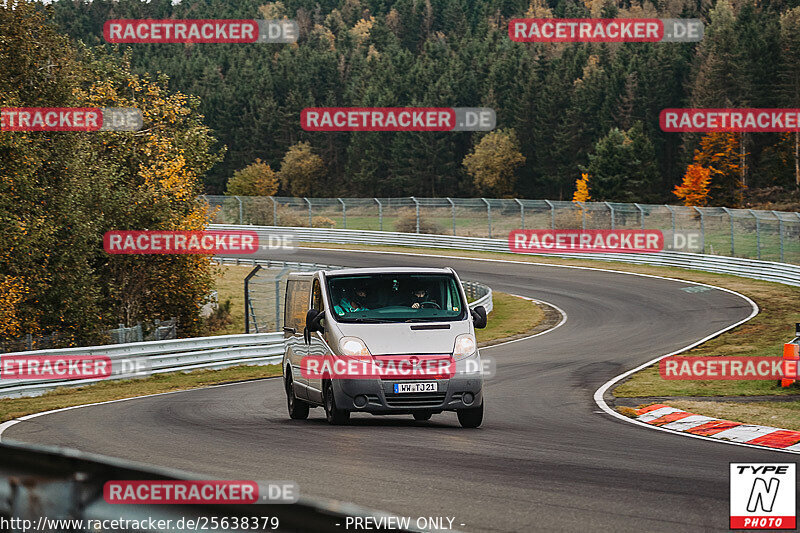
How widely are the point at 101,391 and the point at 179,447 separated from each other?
10.6 metres

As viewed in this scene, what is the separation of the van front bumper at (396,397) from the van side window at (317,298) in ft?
4.49

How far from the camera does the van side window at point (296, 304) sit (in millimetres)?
14241

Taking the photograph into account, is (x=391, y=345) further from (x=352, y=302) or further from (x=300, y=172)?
(x=300, y=172)

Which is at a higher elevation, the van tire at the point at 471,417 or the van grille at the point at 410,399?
the van grille at the point at 410,399

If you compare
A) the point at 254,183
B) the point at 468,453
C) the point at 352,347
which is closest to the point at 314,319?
the point at 352,347

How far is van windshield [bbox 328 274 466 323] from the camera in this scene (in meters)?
12.7

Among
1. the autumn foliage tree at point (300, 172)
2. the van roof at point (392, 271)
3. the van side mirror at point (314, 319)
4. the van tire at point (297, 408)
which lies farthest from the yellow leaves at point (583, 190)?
the van side mirror at point (314, 319)

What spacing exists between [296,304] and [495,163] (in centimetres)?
10142

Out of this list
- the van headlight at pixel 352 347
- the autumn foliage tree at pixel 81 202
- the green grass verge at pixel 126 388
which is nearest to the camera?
the van headlight at pixel 352 347

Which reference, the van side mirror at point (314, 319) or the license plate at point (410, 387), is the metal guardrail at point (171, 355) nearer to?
the van side mirror at point (314, 319)

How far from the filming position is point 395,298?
1293 centimetres

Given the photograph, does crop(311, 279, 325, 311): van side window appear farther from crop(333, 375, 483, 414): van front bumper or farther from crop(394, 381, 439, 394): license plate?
crop(394, 381, 439, 394): license plate

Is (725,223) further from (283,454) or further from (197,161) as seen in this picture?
(283,454)

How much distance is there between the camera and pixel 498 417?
45.9ft
